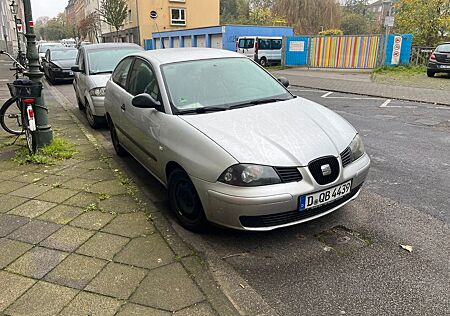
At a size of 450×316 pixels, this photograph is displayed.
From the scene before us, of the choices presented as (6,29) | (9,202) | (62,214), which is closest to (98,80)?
(9,202)

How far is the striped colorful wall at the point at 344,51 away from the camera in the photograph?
1959 centimetres

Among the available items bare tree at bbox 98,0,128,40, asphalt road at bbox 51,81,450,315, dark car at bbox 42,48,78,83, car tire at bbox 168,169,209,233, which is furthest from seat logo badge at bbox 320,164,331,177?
bare tree at bbox 98,0,128,40

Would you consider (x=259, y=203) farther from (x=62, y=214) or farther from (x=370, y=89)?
(x=370, y=89)

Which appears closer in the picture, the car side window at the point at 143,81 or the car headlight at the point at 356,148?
the car headlight at the point at 356,148

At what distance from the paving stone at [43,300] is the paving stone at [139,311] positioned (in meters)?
0.40

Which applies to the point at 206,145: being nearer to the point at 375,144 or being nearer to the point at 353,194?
the point at 353,194

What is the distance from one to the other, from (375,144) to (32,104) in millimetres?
5359

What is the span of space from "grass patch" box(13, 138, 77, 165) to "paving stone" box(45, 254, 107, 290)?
107 inches

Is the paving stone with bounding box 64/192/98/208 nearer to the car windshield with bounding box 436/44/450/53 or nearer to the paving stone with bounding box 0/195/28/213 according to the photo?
the paving stone with bounding box 0/195/28/213

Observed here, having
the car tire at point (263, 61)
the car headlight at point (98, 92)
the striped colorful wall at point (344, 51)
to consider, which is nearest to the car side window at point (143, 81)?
the car headlight at point (98, 92)

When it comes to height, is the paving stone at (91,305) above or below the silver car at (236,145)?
below

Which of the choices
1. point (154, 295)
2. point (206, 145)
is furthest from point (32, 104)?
point (154, 295)

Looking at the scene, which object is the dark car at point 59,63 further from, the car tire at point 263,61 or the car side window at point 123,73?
the car tire at point 263,61

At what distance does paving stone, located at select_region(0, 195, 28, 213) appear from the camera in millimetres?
3921
